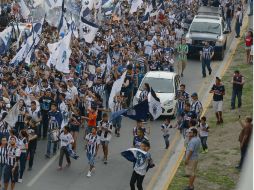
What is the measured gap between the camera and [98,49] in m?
23.6

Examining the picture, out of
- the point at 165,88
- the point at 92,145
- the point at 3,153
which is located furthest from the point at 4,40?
the point at 3,153

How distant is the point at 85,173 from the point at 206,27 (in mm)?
16882

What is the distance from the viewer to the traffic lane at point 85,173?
530 inches

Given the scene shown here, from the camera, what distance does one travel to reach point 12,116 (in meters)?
14.4

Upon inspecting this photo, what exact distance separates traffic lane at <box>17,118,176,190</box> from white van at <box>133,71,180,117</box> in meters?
2.56

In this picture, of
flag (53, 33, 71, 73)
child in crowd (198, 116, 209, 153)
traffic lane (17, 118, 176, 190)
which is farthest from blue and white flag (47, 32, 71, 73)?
child in crowd (198, 116, 209, 153)

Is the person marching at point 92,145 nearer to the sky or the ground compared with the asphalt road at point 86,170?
nearer to the sky

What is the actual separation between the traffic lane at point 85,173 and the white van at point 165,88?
8.41 ft

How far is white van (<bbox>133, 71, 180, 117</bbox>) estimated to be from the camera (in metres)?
19.5

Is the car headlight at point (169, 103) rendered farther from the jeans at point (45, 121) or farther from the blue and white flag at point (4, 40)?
the blue and white flag at point (4, 40)

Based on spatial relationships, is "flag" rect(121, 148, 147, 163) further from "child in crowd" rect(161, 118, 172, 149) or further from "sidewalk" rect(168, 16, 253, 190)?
"child in crowd" rect(161, 118, 172, 149)

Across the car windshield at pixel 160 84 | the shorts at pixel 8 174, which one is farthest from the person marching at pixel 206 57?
the shorts at pixel 8 174

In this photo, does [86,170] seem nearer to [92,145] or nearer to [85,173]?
[85,173]

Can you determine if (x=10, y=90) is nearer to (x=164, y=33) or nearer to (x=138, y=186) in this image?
(x=138, y=186)
